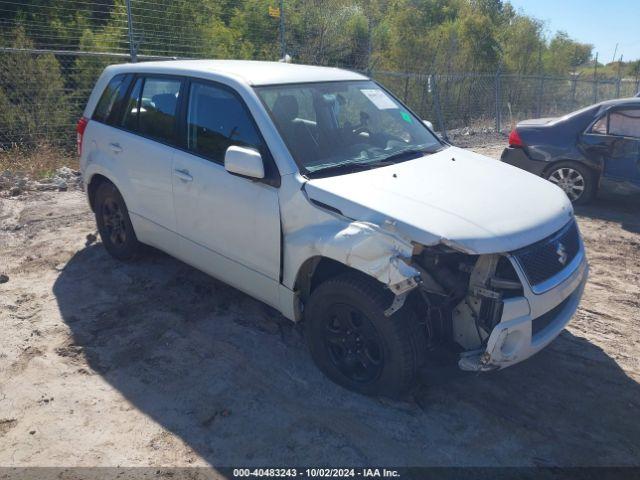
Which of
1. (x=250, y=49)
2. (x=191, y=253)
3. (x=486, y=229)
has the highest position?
(x=250, y=49)

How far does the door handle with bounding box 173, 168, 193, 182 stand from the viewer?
409 cm

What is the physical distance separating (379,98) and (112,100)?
2.50 meters

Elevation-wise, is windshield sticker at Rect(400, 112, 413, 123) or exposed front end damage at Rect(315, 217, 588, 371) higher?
windshield sticker at Rect(400, 112, 413, 123)

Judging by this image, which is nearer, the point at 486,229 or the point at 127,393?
the point at 486,229

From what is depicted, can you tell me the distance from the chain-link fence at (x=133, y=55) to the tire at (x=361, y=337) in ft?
22.9

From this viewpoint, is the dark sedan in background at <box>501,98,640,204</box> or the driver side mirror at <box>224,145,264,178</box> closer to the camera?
the driver side mirror at <box>224,145,264,178</box>

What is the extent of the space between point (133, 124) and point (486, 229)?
326 centimetres

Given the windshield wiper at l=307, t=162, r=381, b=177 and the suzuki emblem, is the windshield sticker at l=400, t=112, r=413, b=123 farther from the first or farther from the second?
the suzuki emblem

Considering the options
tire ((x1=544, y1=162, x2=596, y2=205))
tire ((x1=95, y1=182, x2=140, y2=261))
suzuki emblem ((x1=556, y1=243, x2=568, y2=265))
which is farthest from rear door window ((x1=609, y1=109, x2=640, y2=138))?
tire ((x1=95, y1=182, x2=140, y2=261))

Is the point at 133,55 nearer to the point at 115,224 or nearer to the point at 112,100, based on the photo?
the point at 112,100

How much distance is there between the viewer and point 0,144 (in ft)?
30.5

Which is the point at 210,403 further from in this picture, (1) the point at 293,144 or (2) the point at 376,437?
(1) the point at 293,144

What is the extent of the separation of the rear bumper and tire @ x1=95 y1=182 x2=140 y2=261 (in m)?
5.27

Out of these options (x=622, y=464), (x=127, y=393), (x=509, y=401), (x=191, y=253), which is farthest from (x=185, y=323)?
(x=622, y=464)
